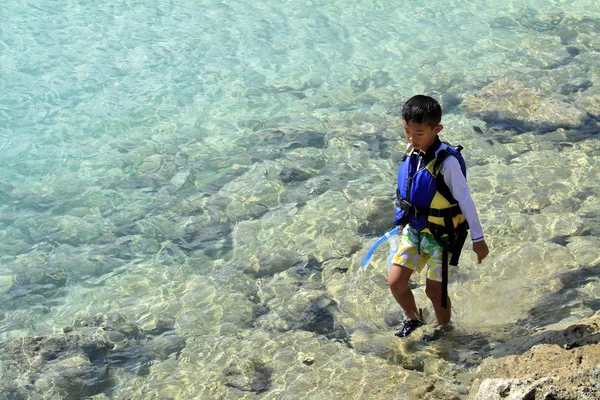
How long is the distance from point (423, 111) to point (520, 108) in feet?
17.4

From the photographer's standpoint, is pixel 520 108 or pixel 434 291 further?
pixel 520 108

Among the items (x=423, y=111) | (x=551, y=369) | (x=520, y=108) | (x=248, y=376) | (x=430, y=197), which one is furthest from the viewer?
(x=520, y=108)

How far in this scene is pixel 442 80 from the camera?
10.8 metres

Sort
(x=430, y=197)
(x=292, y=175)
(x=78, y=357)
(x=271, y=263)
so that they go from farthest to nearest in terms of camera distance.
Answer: (x=292, y=175) < (x=271, y=263) < (x=78, y=357) < (x=430, y=197)

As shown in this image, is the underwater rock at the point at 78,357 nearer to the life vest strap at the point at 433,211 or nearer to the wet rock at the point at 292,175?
the life vest strap at the point at 433,211

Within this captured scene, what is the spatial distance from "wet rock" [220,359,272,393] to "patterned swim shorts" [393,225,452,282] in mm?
1307

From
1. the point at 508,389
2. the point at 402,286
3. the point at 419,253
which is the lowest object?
the point at 402,286

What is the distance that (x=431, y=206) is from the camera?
4.53 m

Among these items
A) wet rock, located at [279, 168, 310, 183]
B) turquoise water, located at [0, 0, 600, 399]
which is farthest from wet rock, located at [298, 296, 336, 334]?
wet rock, located at [279, 168, 310, 183]

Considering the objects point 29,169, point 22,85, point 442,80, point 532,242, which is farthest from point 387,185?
point 22,85

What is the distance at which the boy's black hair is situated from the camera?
14.2 feet

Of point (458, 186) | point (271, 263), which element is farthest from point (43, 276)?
point (458, 186)

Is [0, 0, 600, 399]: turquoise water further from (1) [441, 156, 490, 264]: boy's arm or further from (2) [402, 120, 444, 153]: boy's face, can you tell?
(2) [402, 120, 444, 153]: boy's face

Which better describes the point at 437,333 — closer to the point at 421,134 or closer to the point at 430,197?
the point at 430,197
